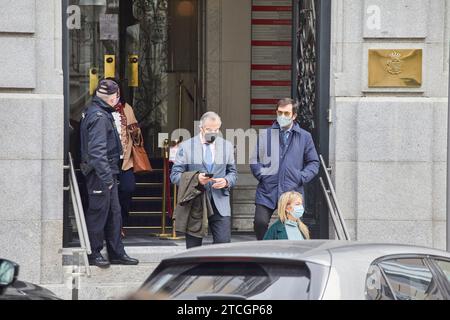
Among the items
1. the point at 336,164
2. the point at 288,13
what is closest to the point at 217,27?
the point at 288,13

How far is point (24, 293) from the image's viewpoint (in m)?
6.89

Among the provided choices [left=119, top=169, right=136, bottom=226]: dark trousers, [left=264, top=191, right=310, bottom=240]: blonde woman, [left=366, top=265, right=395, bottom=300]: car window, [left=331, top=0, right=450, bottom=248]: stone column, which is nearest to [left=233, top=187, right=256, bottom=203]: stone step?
[left=119, top=169, right=136, bottom=226]: dark trousers

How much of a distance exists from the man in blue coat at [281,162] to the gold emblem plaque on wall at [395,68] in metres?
1.30

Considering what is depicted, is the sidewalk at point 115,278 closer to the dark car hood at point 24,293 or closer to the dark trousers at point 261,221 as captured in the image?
the dark trousers at point 261,221

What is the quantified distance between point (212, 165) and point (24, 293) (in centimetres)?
520

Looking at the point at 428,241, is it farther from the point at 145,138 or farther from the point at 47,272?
the point at 145,138

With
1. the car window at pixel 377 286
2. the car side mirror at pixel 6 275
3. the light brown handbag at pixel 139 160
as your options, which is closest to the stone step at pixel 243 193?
the light brown handbag at pixel 139 160

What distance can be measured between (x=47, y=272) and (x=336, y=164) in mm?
3604

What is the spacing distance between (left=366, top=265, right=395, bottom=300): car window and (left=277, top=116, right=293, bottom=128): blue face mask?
5.43m

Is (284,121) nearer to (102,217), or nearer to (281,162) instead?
(281,162)

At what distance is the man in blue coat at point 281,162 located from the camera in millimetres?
12281

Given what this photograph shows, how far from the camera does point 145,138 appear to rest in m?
17.9

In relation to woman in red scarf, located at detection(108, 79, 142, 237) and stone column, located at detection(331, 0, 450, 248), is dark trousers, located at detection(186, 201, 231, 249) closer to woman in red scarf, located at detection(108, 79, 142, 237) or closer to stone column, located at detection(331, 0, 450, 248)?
stone column, located at detection(331, 0, 450, 248)
